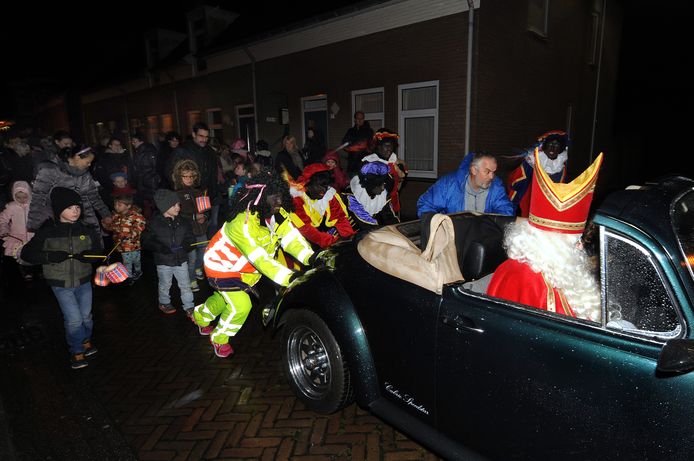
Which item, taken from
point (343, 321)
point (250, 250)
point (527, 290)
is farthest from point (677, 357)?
point (250, 250)

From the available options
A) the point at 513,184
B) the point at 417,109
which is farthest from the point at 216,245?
the point at 417,109

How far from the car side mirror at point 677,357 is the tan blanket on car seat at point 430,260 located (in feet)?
3.27

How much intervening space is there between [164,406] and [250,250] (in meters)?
1.36

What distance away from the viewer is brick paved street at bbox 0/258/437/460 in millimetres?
2816

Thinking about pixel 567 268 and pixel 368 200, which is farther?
pixel 368 200

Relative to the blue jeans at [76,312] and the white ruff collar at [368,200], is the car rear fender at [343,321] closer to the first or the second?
the blue jeans at [76,312]

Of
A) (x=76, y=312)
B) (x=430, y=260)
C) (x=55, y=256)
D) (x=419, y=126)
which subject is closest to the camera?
(x=430, y=260)

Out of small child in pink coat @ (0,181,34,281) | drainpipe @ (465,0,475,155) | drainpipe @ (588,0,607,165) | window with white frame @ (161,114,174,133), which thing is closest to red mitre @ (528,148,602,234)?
small child in pink coat @ (0,181,34,281)

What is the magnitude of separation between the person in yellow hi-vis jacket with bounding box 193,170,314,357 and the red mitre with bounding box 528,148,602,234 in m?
1.92

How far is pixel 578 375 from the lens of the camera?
1.70 meters

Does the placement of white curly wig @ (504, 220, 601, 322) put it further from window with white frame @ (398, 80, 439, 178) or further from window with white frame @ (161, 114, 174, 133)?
window with white frame @ (161, 114, 174, 133)

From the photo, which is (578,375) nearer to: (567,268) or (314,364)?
(567,268)

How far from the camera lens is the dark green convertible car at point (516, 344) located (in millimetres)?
1571

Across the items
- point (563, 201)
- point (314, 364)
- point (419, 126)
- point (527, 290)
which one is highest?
point (419, 126)
